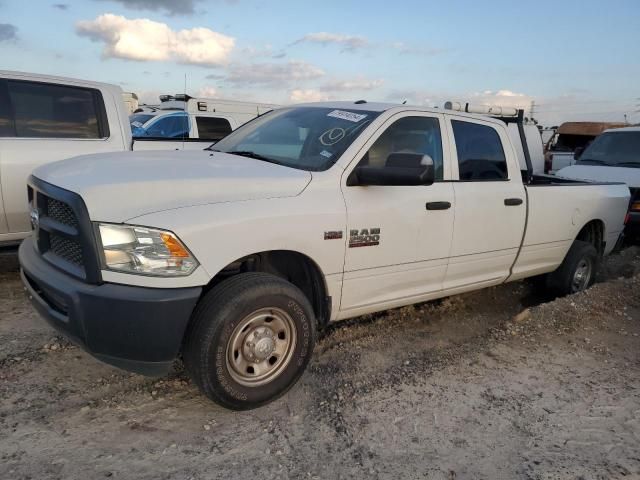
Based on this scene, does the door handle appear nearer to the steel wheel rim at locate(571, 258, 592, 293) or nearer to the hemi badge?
the hemi badge

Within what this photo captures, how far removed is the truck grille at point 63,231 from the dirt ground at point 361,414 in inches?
33.9

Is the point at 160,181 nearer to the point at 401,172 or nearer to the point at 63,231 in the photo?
the point at 63,231

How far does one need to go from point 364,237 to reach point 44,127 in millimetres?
3740

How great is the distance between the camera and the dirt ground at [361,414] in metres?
2.77

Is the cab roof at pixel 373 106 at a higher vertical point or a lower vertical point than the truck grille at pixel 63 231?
higher

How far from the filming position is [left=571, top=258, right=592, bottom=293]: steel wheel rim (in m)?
5.78

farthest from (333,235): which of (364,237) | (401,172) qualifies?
(401,172)

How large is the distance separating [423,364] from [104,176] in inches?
99.8

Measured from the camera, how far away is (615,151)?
938cm

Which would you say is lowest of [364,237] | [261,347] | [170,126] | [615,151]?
[261,347]

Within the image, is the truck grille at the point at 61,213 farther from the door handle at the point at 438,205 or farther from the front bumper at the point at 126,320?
the door handle at the point at 438,205

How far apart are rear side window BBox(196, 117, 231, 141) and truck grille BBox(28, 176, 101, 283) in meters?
8.41

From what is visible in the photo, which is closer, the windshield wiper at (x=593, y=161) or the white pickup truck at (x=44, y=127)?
the white pickup truck at (x=44, y=127)

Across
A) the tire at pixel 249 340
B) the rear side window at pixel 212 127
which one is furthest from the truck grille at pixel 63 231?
the rear side window at pixel 212 127
